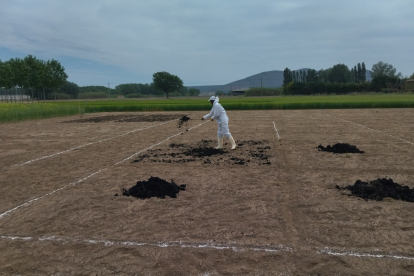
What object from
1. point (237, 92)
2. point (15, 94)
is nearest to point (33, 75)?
point (15, 94)

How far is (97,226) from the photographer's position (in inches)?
187

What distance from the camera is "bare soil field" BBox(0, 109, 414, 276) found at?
3.66 metres

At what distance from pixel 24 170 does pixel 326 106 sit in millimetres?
31733

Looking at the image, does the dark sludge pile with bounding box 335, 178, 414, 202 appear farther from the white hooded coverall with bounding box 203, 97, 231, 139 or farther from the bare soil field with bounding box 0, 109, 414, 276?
the white hooded coverall with bounding box 203, 97, 231, 139

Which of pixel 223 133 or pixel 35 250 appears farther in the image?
pixel 223 133

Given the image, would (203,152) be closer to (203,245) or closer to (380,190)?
(380,190)

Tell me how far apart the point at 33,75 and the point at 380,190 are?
4929 centimetres

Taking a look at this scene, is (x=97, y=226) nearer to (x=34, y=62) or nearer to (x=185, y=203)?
(x=185, y=203)

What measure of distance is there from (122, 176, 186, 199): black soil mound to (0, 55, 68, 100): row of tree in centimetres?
4445

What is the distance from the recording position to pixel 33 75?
46688 mm

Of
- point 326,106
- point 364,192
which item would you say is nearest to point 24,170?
point 364,192

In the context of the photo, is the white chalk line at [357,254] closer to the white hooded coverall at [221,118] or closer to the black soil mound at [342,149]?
the black soil mound at [342,149]

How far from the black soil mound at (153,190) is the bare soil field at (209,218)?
0.14 m

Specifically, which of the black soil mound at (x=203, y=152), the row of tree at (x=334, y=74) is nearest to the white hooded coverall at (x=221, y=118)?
the black soil mound at (x=203, y=152)
